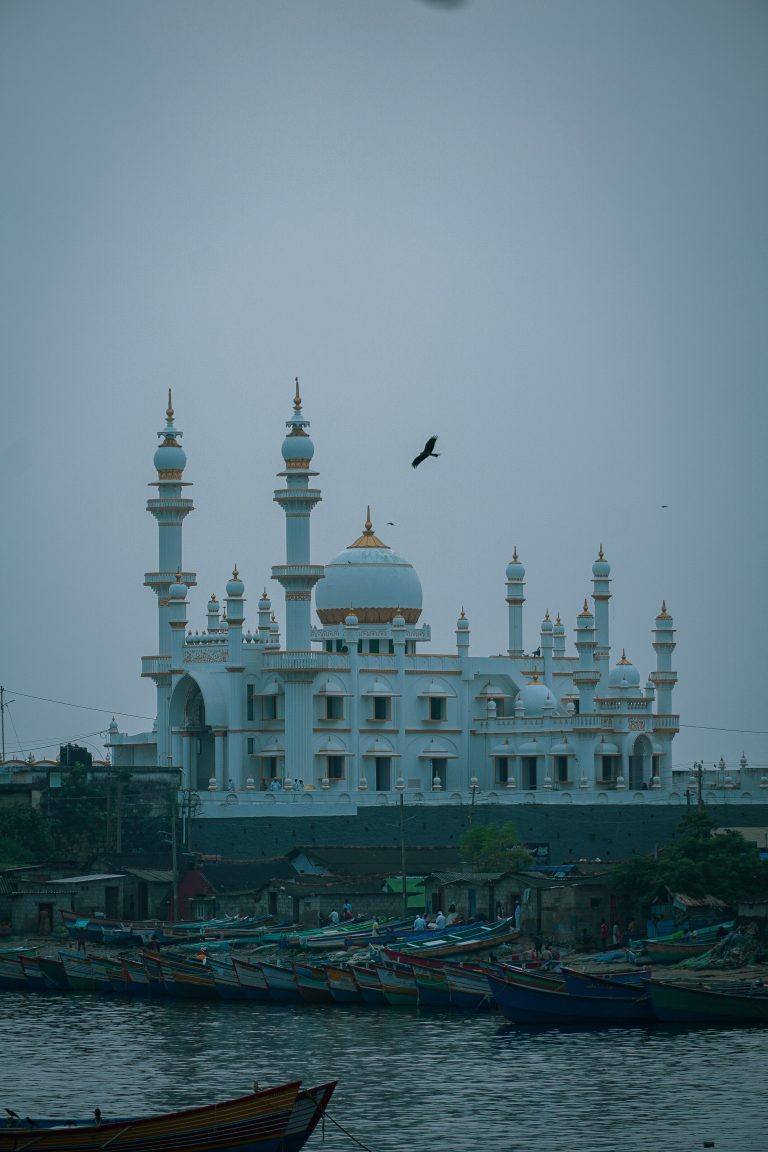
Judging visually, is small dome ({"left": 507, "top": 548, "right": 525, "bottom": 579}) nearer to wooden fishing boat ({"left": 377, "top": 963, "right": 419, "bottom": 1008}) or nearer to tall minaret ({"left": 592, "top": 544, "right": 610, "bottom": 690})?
tall minaret ({"left": 592, "top": 544, "right": 610, "bottom": 690})

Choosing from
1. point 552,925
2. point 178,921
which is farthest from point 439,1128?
point 178,921

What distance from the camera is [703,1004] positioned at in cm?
5522

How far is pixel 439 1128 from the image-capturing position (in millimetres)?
45062

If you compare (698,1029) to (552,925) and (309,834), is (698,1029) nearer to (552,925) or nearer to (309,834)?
(552,925)

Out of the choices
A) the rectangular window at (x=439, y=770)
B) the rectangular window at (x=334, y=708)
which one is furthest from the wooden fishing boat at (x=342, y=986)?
the rectangular window at (x=439, y=770)

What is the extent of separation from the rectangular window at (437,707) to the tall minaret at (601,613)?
258 inches

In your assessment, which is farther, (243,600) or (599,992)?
(243,600)

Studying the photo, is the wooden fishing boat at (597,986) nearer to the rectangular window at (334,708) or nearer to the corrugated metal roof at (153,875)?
the corrugated metal roof at (153,875)

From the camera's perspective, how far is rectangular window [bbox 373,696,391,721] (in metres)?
88.8

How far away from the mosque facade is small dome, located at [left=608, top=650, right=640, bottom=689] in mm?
54

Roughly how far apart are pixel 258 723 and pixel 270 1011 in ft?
92.6

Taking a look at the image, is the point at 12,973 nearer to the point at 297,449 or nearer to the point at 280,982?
the point at 280,982

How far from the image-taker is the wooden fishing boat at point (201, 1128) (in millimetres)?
39781

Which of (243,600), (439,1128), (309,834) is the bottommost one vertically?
(439,1128)
